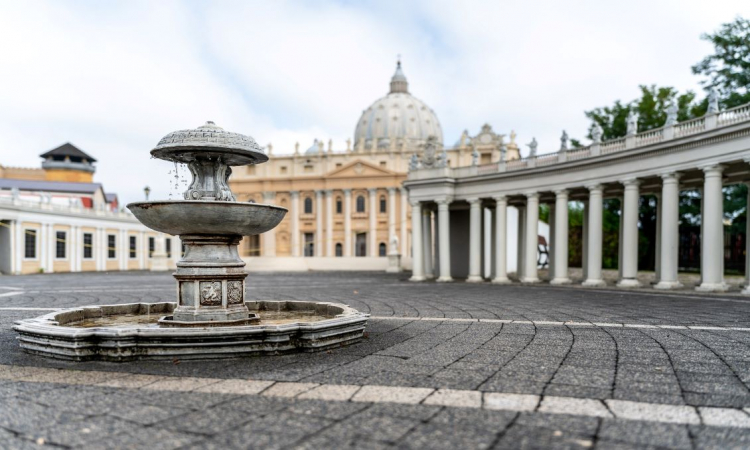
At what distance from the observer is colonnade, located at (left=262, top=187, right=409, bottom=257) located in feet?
291

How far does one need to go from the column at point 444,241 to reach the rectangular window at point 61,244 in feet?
129

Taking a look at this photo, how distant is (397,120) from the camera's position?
11700 centimetres

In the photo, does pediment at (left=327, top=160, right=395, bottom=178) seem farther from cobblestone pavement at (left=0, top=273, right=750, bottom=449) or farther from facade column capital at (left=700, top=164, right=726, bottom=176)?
cobblestone pavement at (left=0, top=273, right=750, bottom=449)

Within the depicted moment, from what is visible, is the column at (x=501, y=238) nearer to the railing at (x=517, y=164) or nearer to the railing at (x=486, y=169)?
the railing at (x=517, y=164)

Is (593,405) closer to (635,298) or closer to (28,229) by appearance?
(635,298)

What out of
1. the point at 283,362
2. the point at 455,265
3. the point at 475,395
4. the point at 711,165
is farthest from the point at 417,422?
the point at 455,265

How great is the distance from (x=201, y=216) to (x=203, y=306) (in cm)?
160

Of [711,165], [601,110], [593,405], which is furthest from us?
[601,110]

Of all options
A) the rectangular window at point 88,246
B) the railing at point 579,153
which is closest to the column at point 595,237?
the railing at point 579,153

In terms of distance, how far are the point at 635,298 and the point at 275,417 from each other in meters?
17.5

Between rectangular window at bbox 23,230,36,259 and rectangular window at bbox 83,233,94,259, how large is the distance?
5997 mm

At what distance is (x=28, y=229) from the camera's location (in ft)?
170

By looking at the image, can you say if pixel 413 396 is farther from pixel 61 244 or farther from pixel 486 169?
pixel 61 244

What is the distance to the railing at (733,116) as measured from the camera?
69.8ft
